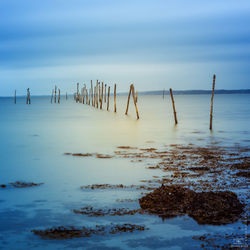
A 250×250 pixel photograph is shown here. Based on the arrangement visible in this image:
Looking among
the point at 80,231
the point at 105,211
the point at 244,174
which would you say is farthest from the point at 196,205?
the point at 244,174

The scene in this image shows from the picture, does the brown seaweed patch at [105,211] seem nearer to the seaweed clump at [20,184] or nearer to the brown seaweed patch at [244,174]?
the seaweed clump at [20,184]

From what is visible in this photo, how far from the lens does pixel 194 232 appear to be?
19.0 feet

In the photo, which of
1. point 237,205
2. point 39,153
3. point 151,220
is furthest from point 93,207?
point 39,153

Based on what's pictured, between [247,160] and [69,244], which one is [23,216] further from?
[247,160]

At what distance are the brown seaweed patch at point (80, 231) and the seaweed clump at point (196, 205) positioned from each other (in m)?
0.76

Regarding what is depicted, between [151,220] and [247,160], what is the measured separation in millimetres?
6197

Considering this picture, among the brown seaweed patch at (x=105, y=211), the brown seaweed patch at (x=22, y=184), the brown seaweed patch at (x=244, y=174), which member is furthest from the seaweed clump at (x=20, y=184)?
the brown seaweed patch at (x=244, y=174)

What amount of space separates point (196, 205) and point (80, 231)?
2145 millimetres

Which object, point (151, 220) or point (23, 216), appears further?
point (23, 216)

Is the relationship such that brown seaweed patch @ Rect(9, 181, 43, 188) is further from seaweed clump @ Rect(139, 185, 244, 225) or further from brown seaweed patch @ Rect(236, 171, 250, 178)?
brown seaweed patch @ Rect(236, 171, 250, 178)

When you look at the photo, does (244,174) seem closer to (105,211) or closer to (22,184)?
(105,211)

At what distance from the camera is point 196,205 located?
671 centimetres

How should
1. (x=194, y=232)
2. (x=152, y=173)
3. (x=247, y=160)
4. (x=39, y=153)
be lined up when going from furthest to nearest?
(x=39, y=153)
(x=247, y=160)
(x=152, y=173)
(x=194, y=232)

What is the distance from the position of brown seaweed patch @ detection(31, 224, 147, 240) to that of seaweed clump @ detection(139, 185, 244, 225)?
0.76 m
